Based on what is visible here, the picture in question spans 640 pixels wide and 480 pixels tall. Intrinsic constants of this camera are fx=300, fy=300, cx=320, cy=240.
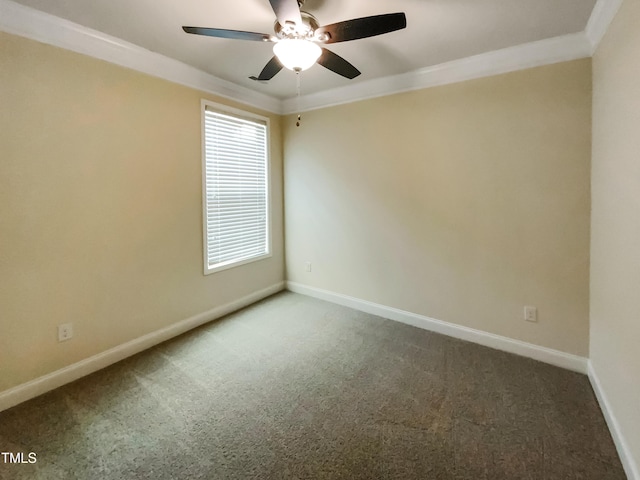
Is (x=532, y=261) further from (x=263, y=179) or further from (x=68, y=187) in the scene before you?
(x=68, y=187)

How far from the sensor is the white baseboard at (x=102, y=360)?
1957 millimetres

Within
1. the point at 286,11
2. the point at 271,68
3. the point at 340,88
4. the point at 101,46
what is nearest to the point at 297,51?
the point at 286,11

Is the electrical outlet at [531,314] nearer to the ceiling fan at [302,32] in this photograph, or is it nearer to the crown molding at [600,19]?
the crown molding at [600,19]

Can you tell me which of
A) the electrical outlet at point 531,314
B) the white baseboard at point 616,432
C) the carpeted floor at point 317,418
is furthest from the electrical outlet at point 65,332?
the electrical outlet at point 531,314

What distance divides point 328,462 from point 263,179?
3.06m

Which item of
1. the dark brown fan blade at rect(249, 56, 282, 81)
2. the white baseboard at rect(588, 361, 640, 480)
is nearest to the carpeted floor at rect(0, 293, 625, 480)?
the white baseboard at rect(588, 361, 640, 480)

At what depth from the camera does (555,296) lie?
7.70 feet

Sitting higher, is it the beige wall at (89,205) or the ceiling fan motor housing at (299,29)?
the ceiling fan motor housing at (299,29)

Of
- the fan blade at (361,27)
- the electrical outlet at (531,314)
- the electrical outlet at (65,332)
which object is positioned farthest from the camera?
the electrical outlet at (531,314)

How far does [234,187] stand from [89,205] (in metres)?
1.44

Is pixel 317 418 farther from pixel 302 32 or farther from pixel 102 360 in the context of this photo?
pixel 302 32

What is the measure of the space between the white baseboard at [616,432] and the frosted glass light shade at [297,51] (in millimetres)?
2561

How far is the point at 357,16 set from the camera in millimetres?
1997

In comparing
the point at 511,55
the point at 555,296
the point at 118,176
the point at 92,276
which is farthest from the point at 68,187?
the point at 555,296
